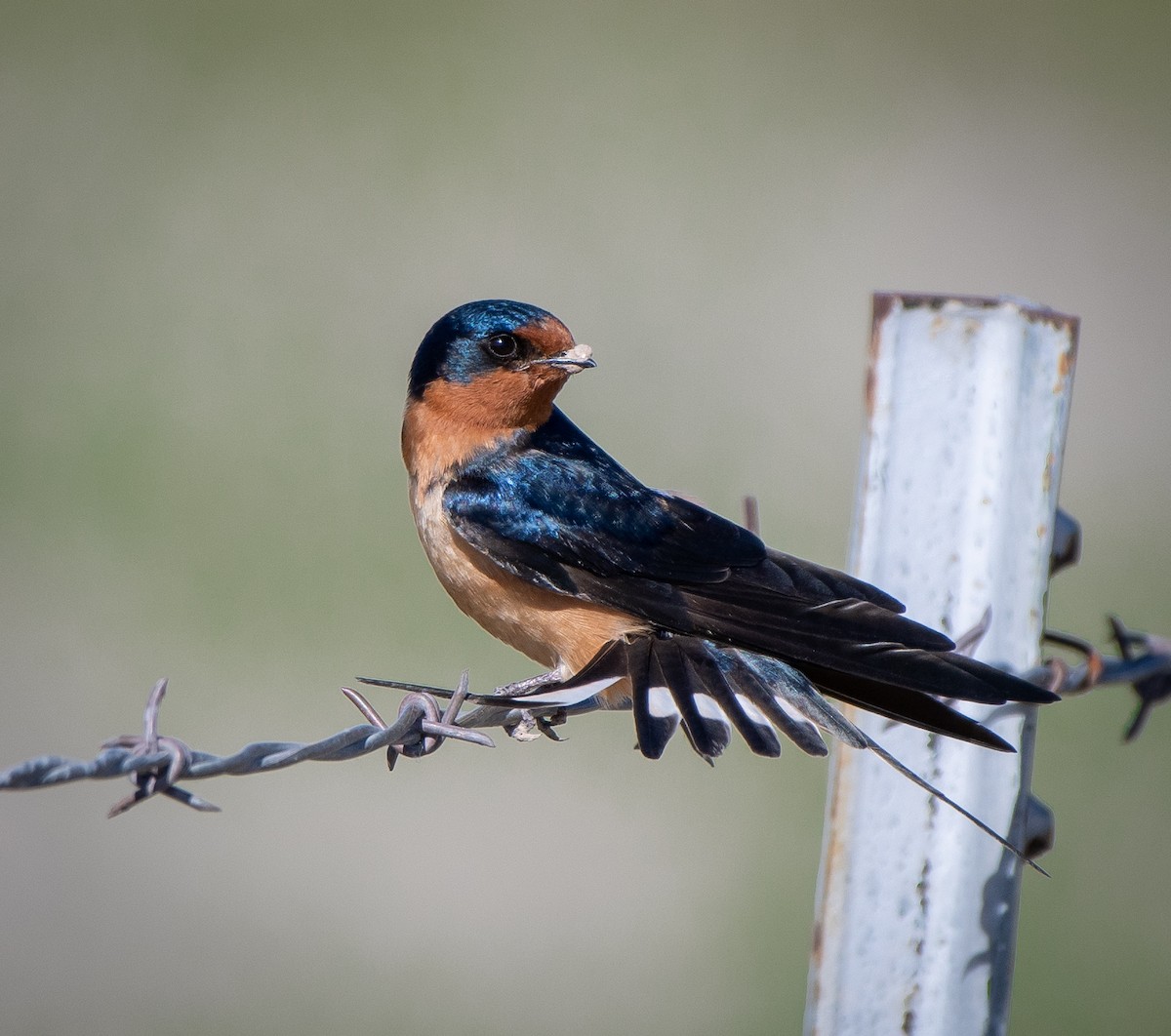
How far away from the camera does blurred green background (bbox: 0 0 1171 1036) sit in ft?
16.8

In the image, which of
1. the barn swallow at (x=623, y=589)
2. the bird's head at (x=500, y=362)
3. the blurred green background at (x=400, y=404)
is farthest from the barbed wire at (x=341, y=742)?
the blurred green background at (x=400, y=404)

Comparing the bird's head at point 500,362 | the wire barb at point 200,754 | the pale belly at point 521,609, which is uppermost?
the bird's head at point 500,362

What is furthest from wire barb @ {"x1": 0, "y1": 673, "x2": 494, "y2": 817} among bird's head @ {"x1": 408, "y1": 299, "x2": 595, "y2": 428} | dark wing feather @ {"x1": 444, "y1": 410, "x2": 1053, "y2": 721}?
bird's head @ {"x1": 408, "y1": 299, "x2": 595, "y2": 428}

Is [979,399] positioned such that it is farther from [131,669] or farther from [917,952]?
[131,669]

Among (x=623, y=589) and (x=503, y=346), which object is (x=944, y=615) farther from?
(x=503, y=346)

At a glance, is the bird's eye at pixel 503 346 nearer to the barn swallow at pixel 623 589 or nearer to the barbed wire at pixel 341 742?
the barn swallow at pixel 623 589

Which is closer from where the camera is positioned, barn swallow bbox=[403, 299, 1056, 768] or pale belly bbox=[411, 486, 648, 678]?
barn swallow bbox=[403, 299, 1056, 768]

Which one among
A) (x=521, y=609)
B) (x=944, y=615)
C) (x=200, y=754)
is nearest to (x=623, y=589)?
(x=521, y=609)

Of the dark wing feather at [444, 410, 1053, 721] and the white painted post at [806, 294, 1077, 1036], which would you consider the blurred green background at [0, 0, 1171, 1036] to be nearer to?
the dark wing feather at [444, 410, 1053, 721]

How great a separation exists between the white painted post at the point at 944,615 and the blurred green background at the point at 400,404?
2850 mm

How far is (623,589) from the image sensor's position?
103 inches

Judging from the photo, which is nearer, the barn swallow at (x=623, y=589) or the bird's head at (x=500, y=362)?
the barn swallow at (x=623, y=589)

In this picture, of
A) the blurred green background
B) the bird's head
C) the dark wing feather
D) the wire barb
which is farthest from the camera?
the blurred green background

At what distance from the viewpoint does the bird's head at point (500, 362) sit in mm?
2908
